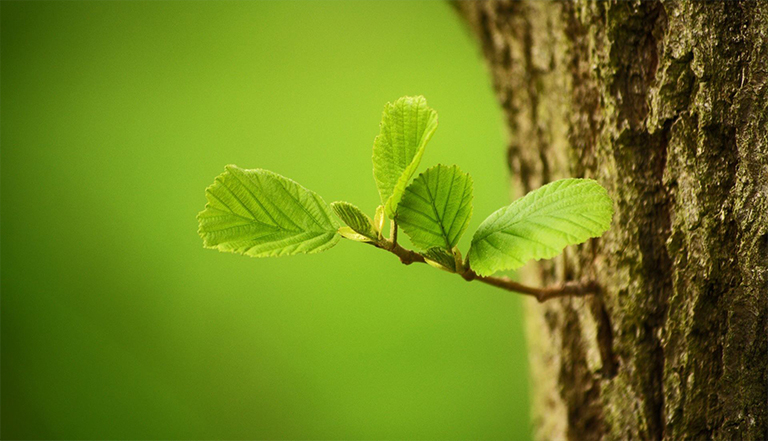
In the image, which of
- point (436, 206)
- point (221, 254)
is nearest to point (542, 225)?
point (436, 206)

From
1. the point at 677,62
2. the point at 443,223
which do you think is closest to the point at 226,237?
the point at 443,223

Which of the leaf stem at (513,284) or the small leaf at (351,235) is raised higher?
the small leaf at (351,235)

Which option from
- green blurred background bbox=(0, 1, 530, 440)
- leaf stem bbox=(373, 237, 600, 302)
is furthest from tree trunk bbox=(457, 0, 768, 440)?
green blurred background bbox=(0, 1, 530, 440)

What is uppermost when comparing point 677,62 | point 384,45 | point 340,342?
point 384,45

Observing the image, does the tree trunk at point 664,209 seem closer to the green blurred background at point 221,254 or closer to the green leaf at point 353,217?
the green leaf at point 353,217

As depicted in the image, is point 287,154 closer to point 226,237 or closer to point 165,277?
point 165,277

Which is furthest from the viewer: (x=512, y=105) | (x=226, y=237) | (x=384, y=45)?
(x=384, y=45)

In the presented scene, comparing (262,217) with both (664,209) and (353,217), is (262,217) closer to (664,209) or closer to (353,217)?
(353,217)

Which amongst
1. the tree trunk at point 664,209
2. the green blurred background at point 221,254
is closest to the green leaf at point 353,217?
the tree trunk at point 664,209
